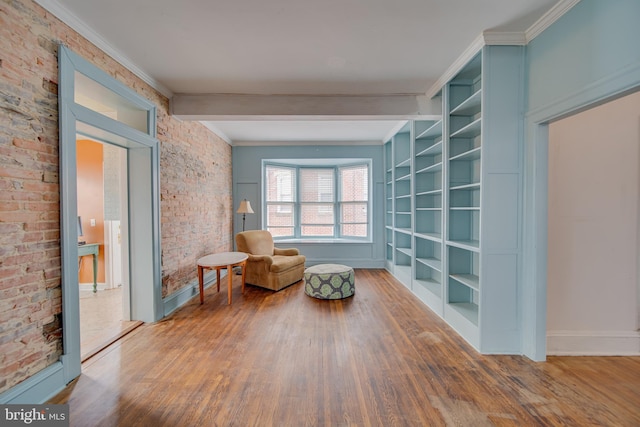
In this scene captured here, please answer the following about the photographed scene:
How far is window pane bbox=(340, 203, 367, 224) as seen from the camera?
6176 millimetres

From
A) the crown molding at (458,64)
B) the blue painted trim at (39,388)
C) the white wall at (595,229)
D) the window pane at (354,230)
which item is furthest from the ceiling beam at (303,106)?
the window pane at (354,230)

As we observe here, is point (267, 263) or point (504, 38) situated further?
point (267, 263)

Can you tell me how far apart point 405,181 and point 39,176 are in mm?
4873

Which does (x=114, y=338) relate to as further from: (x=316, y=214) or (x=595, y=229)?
(x=595, y=229)

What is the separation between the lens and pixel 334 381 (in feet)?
6.57

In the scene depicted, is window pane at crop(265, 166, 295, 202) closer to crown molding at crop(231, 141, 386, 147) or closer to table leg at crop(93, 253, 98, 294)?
crown molding at crop(231, 141, 386, 147)

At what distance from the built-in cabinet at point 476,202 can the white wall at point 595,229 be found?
35 centimetres

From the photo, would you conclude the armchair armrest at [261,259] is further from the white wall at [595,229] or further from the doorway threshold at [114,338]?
the white wall at [595,229]

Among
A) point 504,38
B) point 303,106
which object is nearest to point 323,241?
point 303,106

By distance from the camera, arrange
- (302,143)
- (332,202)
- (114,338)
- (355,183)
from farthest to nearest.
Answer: (332,202) < (355,183) < (302,143) < (114,338)

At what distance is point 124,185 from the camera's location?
306cm

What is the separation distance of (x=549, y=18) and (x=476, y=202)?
168cm

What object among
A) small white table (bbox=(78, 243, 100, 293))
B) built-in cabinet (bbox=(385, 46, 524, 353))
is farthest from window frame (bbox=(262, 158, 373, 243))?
small white table (bbox=(78, 243, 100, 293))

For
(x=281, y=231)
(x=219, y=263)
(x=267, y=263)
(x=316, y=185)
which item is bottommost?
(x=267, y=263)
